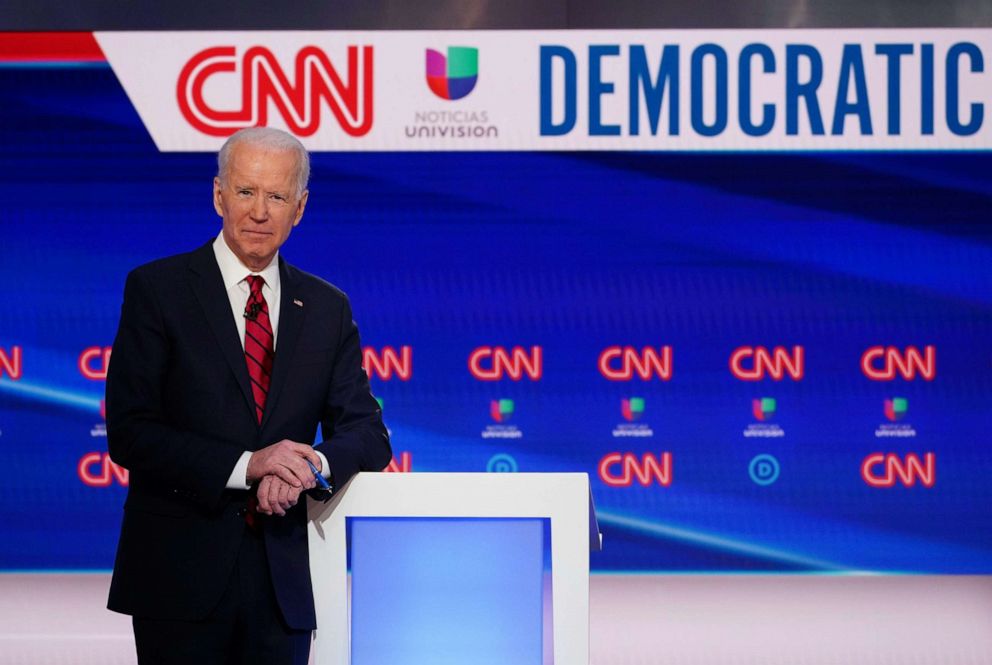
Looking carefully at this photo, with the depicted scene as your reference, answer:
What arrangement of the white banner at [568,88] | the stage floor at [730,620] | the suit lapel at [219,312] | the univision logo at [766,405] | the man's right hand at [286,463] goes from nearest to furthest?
the man's right hand at [286,463] → the suit lapel at [219,312] → the stage floor at [730,620] → the white banner at [568,88] → the univision logo at [766,405]

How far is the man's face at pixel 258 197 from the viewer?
6.20 ft

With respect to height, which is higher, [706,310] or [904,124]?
[904,124]

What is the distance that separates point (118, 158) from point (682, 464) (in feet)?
8.14

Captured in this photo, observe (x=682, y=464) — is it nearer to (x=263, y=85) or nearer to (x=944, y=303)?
(x=944, y=303)

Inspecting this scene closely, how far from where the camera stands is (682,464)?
465cm

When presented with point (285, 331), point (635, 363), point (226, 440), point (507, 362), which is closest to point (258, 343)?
point (285, 331)

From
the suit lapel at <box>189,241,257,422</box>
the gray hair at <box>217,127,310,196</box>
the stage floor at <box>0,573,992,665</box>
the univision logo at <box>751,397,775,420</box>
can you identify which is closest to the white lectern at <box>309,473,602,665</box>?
the suit lapel at <box>189,241,257,422</box>

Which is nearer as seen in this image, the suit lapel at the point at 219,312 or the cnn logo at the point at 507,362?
the suit lapel at the point at 219,312

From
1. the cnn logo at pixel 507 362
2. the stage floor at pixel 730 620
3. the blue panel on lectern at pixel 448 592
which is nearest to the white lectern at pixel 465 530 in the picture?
the blue panel on lectern at pixel 448 592

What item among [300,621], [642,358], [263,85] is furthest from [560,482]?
[263,85]

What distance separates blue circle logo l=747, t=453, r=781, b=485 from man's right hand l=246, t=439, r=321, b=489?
3130mm

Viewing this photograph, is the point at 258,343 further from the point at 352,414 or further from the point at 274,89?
the point at 274,89

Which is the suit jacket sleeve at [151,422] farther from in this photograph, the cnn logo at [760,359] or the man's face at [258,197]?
the cnn logo at [760,359]

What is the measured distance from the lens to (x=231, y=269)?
1949 mm
